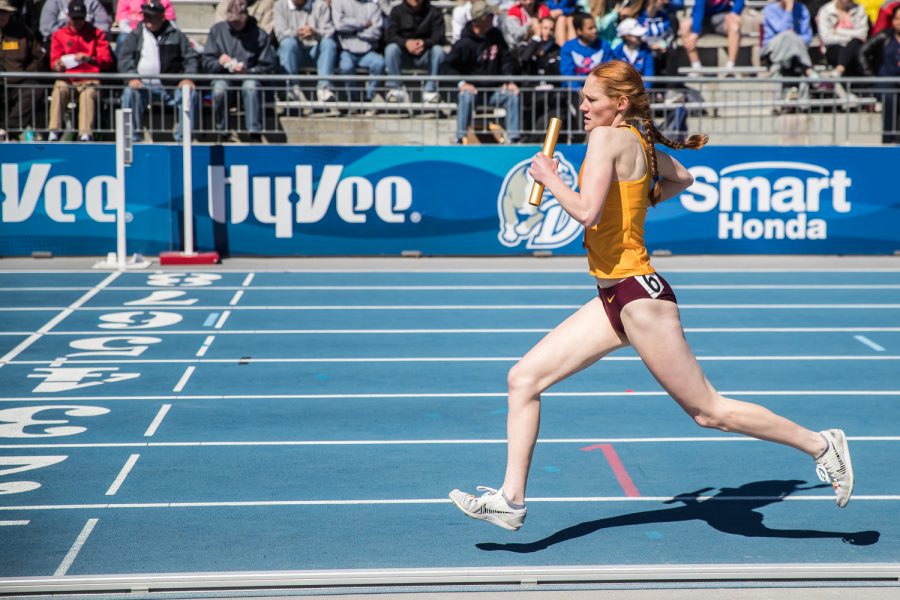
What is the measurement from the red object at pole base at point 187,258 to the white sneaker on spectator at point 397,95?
3033 mm

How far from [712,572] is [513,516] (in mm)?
864

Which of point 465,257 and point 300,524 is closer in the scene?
point 300,524

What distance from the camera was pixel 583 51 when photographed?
1633cm

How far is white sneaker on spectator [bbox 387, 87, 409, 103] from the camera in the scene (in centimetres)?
1573

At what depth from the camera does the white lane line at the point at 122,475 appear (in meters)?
6.32

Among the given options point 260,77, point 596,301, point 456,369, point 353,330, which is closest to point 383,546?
point 596,301

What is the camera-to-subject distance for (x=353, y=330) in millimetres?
11172

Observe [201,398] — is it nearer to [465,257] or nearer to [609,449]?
[609,449]

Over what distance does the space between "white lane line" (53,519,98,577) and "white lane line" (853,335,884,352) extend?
7087 millimetres

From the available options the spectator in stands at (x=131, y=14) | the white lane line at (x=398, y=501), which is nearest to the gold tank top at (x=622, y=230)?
the white lane line at (x=398, y=501)

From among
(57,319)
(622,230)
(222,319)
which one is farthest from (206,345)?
(622,230)

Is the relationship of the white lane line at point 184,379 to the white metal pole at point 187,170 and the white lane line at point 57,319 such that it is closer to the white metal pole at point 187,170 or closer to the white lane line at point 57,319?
the white lane line at point 57,319

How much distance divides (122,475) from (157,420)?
130cm

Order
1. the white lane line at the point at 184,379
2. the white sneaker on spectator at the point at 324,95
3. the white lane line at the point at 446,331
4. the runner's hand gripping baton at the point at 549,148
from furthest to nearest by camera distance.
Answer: the white sneaker on spectator at the point at 324,95
the white lane line at the point at 446,331
the white lane line at the point at 184,379
the runner's hand gripping baton at the point at 549,148
